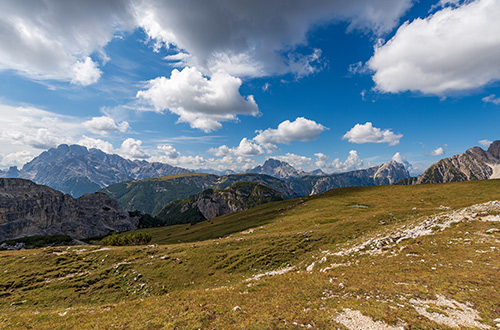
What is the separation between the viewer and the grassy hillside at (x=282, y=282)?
1363cm

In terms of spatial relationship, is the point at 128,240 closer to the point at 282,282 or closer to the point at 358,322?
the point at 282,282

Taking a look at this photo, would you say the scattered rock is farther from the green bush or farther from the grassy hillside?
the green bush

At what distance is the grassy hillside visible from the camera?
13.6 m

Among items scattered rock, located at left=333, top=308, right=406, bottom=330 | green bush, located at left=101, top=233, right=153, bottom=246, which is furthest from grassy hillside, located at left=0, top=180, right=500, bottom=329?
green bush, located at left=101, top=233, right=153, bottom=246

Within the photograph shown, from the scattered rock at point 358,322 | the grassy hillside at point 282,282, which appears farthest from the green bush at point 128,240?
the scattered rock at point 358,322

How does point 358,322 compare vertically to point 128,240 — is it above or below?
above

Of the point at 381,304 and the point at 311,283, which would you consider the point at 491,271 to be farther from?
the point at 311,283

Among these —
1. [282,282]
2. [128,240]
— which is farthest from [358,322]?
[128,240]

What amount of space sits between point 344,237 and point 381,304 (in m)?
23.6

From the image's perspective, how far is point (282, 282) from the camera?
21500mm

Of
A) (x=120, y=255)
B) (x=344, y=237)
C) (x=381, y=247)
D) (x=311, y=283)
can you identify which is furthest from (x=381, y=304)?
(x=120, y=255)

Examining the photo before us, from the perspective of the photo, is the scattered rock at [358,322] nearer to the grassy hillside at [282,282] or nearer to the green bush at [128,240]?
the grassy hillside at [282,282]

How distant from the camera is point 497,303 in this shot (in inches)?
519

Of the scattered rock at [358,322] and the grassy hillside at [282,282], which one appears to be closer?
the scattered rock at [358,322]
